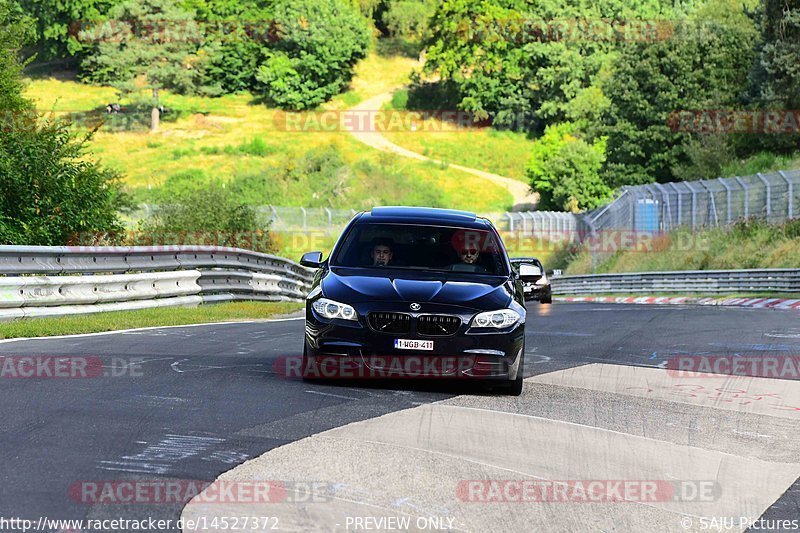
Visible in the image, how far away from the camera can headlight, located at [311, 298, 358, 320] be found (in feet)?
33.5

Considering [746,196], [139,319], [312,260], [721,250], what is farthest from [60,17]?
[312,260]

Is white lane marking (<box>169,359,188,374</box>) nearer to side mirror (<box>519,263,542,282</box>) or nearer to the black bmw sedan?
the black bmw sedan

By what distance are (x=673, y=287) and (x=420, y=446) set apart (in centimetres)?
3583

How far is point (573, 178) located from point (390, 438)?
257ft

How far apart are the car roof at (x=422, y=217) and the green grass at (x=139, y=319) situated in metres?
5.08

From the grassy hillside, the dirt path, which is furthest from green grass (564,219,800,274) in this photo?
the dirt path

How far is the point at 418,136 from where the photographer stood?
10812cm

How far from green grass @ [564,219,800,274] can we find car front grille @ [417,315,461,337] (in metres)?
31.9

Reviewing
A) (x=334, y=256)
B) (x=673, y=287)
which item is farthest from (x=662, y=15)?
(x=334, y=256)

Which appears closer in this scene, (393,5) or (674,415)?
(674,415)

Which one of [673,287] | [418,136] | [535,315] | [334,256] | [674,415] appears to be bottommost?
[418,136]

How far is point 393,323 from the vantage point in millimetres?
10125

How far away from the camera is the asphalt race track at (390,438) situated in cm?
601

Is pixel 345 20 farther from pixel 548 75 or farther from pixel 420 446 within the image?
pixel 420 446
